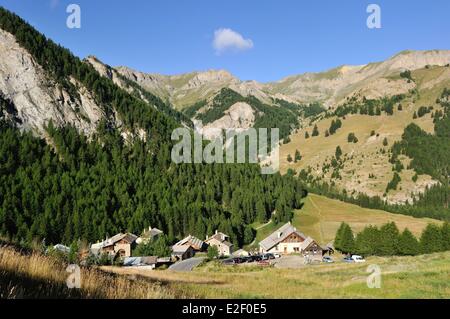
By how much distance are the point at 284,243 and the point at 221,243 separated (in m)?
22.4

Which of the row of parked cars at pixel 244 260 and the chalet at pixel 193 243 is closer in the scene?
the row of parked cars at pixel 244 260

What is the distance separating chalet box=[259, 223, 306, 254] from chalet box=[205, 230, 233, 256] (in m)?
12.1

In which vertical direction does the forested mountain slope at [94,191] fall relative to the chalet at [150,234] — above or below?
above

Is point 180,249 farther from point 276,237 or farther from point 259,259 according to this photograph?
point 276,237

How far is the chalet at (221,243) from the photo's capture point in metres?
139

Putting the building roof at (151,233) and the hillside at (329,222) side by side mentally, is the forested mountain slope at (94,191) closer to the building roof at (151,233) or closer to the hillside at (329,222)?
the building roof at (151,233)

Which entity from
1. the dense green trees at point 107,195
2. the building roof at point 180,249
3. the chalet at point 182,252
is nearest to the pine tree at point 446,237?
the dense green trees at point 107,195

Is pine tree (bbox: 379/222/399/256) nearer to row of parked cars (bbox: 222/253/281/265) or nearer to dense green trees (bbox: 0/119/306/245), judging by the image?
row of parked cars (bbox: 222/253/281/265)

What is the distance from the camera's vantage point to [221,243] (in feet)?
464

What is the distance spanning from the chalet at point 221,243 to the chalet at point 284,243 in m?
12.1

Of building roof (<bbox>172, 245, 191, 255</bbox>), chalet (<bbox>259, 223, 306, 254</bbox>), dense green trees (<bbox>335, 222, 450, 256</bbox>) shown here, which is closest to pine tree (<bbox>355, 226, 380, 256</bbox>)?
dense green trees (<bbox>335, 222, 450, 256</bbox>)

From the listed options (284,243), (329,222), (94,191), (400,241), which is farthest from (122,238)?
(329,222)

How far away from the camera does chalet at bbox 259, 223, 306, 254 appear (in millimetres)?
145913
